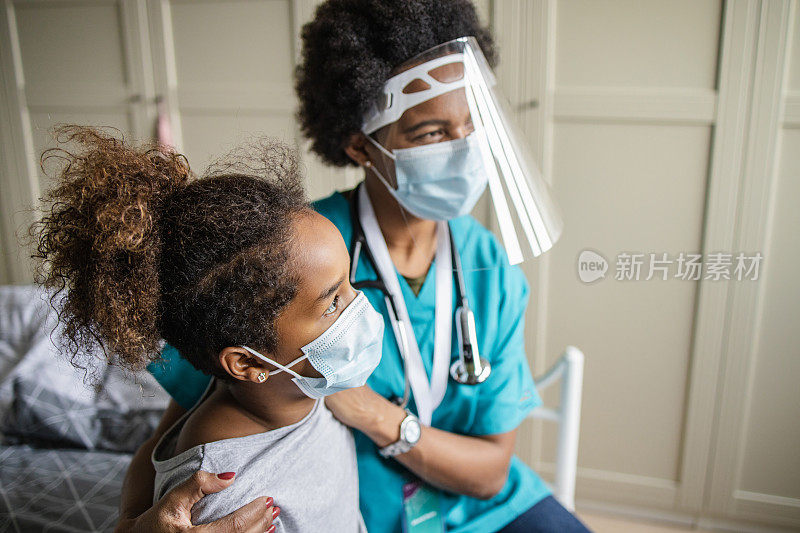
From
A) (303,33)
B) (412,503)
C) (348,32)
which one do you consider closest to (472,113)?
(348,32)

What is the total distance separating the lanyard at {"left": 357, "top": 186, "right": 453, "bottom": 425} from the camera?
1074mm

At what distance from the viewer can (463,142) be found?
38.2 inches

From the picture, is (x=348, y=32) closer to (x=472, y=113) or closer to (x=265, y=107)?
(x=472, y=113)

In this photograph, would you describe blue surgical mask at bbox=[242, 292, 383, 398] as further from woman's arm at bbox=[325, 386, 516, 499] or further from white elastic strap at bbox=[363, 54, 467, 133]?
white elastic strap at bbox=[363, 54, 467, 133]

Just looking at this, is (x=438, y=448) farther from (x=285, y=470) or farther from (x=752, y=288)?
(x=752, y=288)

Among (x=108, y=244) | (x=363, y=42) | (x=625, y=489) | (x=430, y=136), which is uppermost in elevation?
(x=363, y=42)

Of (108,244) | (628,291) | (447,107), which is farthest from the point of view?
(628,291)

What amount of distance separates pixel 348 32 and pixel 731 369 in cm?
168

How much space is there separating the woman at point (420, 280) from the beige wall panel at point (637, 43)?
878 mm

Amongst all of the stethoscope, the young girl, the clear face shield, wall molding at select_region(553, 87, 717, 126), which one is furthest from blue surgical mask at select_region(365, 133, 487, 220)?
wall molding at select_region(553, 87, 717, 126)

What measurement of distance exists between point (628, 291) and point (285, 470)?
155 cm

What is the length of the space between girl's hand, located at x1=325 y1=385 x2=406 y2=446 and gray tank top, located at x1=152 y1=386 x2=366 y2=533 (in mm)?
24

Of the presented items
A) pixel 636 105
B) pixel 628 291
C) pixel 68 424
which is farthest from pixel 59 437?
pixel 636 105

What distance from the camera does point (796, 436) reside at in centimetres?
193
